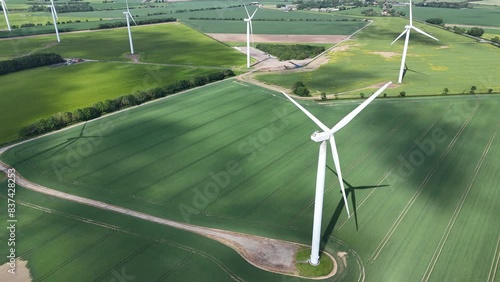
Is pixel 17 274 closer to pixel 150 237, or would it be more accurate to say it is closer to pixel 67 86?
pixel 150 237

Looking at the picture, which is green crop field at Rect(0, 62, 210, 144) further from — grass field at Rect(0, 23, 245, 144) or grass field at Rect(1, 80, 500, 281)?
grass field at Rect(1, 80, 500, 281)

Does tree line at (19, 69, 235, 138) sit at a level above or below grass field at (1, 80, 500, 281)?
above

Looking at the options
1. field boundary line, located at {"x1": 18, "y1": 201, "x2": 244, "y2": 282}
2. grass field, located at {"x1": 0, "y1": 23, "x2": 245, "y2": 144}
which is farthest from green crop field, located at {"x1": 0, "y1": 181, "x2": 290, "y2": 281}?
grass field, located at {"x1": 0, "y1": 23, "x2": 245, "y2": 144}

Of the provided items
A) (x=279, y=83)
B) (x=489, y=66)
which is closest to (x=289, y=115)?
(x=279, y=83)

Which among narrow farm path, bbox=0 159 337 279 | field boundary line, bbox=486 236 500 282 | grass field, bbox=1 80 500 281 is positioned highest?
grass field, bbox=1 80 500 281

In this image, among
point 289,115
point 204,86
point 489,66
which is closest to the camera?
point 289,115

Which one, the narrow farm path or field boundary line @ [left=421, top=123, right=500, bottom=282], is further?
the narrow farm path

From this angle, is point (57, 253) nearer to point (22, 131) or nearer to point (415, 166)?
point (22, 131)
